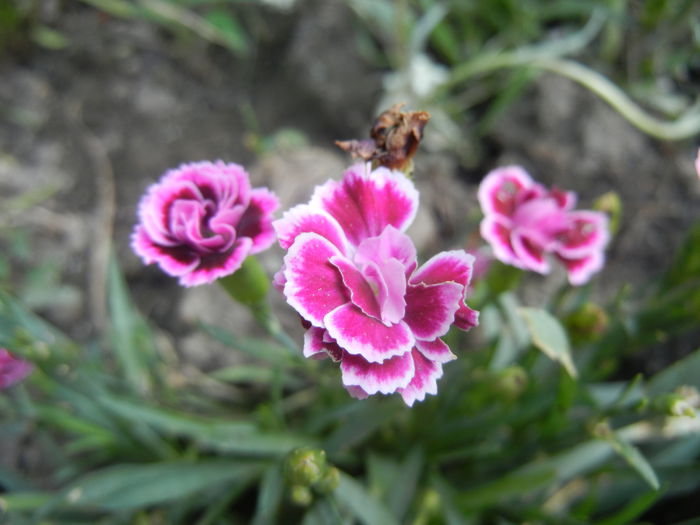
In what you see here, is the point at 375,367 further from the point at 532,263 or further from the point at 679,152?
the point at 679,152

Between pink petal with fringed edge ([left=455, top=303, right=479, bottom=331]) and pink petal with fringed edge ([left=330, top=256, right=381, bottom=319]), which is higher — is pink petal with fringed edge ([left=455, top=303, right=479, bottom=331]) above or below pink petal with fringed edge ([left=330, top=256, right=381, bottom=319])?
below

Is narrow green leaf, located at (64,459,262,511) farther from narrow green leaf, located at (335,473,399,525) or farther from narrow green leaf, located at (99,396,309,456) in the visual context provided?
narrow green leaf, located at (335,473,399,525)

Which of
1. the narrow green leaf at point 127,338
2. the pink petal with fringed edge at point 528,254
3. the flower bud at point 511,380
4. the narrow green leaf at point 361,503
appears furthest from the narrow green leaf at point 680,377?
the narrow green leaf at point 127,338

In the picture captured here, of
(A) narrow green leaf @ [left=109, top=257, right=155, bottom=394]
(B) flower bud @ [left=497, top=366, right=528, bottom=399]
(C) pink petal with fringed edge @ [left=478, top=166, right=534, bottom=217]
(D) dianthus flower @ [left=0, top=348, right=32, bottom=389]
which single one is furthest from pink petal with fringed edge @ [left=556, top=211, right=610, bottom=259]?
(D) dianthus flower @ [left=0, top=348, right=32, bottom=389]

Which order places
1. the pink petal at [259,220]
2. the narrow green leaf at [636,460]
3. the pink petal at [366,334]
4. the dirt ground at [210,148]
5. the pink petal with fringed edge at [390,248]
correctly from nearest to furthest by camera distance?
1. the pink petal at [366,334]
2. the pink petal with fringed edge at [390,248]
3. the pink petal at [259,220]
4. the narrow green leaf at [636,460]
5. the dirt ground at [210,148]

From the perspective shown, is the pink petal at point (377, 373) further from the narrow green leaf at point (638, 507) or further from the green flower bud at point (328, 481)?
the narrow green leaf at point (638, 507)
